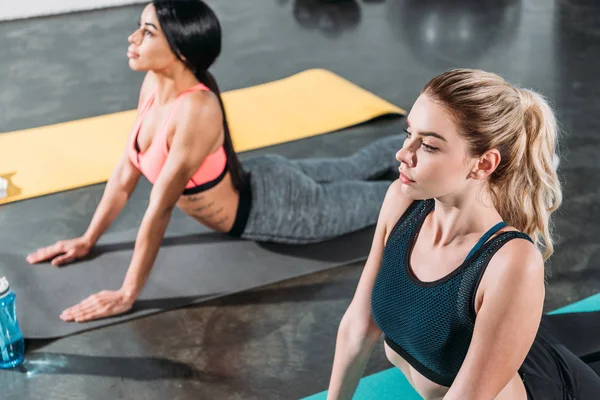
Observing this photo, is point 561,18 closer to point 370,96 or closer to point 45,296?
point 370,96

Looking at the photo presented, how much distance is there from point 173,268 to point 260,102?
1.80 meters

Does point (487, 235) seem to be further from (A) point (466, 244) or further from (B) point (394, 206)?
(B) point (394, 206)

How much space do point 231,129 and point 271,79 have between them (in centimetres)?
90

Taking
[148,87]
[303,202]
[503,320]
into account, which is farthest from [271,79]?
[503,320]

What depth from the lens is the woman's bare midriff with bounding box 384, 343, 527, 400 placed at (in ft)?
5.93

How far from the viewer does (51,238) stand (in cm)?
350

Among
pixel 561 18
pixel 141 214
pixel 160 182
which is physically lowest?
pixel 561 18

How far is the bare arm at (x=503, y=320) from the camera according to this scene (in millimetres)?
1577

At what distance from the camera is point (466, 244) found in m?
1.72

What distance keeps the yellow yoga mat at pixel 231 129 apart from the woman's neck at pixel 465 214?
2486mm

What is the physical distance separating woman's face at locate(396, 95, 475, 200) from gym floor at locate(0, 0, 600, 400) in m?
1.15

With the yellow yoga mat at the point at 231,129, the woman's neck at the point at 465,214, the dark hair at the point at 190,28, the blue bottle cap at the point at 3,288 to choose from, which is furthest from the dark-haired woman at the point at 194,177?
the woman's neck at the point at 465,214

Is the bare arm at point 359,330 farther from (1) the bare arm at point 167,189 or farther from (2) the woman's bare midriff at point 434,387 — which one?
(1) the bare arm at point 167,189

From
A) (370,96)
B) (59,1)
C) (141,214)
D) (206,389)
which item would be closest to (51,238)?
(141,214)
